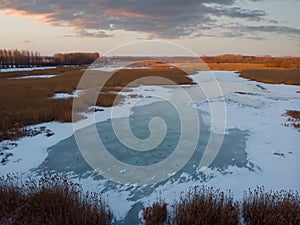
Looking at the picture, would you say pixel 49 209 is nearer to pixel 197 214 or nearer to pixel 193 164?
pixel 197 214

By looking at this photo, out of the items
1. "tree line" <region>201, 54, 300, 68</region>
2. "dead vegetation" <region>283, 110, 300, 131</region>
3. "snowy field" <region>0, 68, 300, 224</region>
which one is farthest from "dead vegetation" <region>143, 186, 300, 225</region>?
"tree line" <region>201, 54, 300, 68</region>

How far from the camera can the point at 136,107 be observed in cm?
1711

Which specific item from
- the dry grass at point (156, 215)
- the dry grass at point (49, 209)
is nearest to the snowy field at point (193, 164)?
the dry grass at point (156, 215)

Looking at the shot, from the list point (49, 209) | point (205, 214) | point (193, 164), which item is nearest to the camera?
point (205, 214)

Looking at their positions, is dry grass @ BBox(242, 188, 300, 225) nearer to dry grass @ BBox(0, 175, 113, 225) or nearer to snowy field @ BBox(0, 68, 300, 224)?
snowy field @ BBox(0, 68, 300, 224)

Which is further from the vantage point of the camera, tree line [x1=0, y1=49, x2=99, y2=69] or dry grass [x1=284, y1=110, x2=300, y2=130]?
tree line [x1=0, y1=49, x2=99, y2=69]

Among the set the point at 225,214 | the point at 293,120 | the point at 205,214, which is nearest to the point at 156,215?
the point at 205,214

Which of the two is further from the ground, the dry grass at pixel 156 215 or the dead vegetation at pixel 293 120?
the dead vegetation at pixel 293 120

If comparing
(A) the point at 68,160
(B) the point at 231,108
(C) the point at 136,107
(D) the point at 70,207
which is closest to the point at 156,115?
(C) the point at 136,107

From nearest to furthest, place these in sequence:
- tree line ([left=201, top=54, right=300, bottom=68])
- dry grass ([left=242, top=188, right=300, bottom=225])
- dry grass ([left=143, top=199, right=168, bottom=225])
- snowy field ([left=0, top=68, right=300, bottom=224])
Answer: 1. dry grass ([left=242, top=188, right=300, bottom=225])
2. dry grass ([left=143, top=199, right=168, bottom=225])
3. snowy field ([left=0, top=68, right=300, bottom=224])
4. tree line ([left=201, top=54, right=300, bottom=68])

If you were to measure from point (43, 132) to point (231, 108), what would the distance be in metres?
12.8

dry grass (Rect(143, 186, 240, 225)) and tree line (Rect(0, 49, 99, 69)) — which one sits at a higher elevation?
tree line (Rect(0, 49, 99, 69))

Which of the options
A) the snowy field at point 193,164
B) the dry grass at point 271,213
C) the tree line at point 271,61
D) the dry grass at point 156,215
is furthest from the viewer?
the tree line at point 271,61

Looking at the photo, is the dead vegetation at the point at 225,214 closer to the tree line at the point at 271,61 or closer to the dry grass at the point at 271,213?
the dry grass at the point at 271,213
